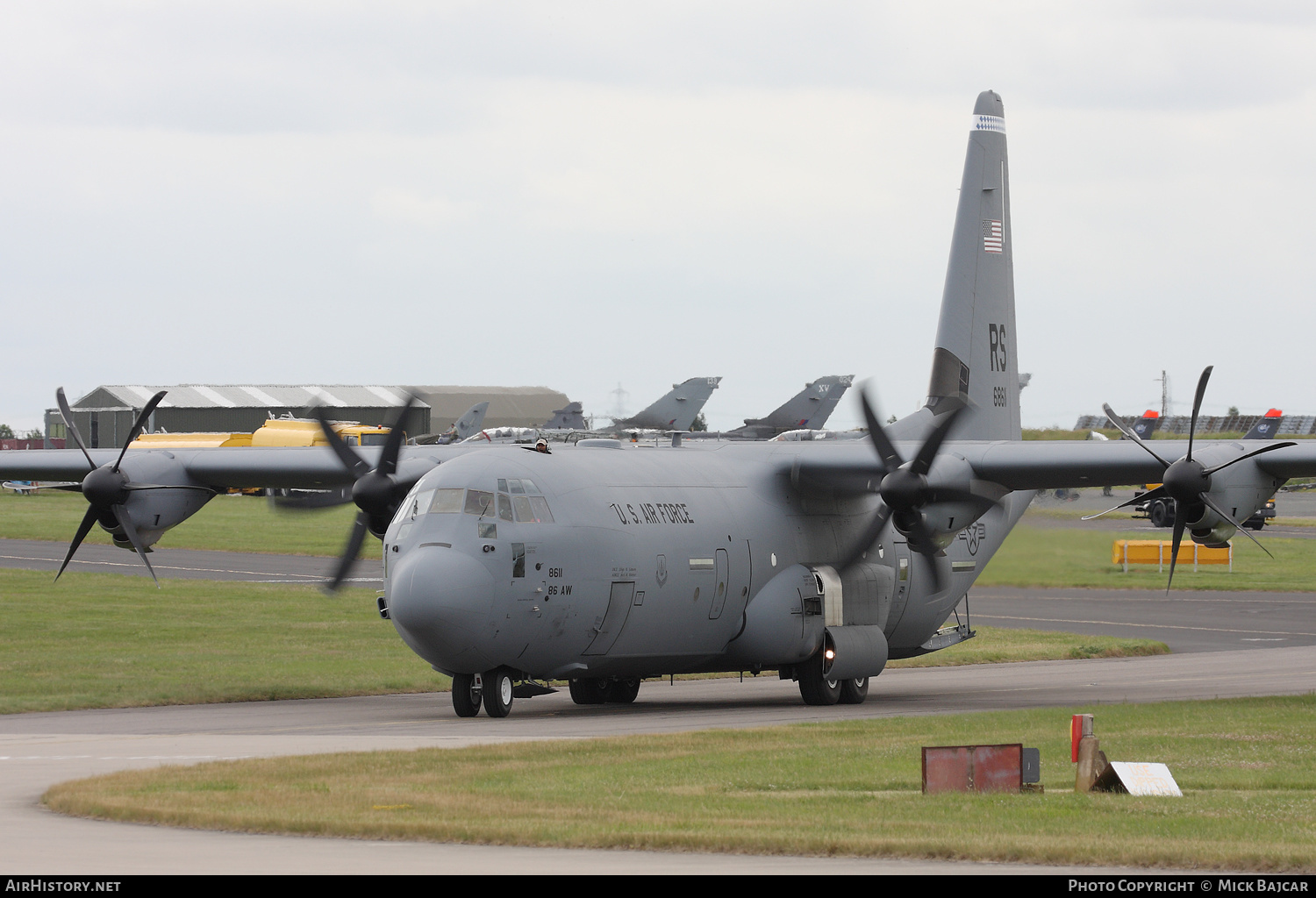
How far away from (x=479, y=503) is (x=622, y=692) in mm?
6279

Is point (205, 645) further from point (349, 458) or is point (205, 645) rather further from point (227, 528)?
point (227, 528)

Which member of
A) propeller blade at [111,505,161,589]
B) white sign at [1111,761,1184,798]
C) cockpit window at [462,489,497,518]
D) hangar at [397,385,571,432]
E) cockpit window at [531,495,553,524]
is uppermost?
cockpit window at [462,489,497,518]

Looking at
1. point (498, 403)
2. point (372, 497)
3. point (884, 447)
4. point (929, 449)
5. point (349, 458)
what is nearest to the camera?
point (929, 449)

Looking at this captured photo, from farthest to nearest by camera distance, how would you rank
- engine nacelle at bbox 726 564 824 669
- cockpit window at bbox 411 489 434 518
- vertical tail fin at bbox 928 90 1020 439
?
vertical tail fin at bbox 928 90 1020 439 < engine nacelle at bbox 726 564 824 669 < cockpit window at bbox 411 489 434 518

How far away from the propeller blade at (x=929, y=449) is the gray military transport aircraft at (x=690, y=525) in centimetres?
4

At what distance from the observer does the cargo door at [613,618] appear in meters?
23.7

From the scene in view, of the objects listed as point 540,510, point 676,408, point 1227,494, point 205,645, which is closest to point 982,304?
point 1227,494

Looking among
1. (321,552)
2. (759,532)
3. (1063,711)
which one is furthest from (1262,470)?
(321,552)

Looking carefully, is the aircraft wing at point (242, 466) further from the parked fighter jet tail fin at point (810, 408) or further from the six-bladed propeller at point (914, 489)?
the parked fighter jet tail fin at point (810, 408)

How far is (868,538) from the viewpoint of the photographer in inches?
1046

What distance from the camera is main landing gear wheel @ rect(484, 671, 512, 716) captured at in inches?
923

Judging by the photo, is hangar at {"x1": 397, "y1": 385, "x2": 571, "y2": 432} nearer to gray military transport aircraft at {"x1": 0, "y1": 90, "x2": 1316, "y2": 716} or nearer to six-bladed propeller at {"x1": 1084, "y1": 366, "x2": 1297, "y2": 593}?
gray military transport aircraft at {"x1": 0, "y1": 90, "x2": 1316, "y2": 716}

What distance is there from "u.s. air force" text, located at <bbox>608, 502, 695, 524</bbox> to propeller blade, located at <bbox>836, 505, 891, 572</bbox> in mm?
3020

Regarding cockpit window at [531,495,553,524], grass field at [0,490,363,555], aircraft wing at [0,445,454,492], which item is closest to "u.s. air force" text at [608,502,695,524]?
cockpit window at [531,495,553,524]
